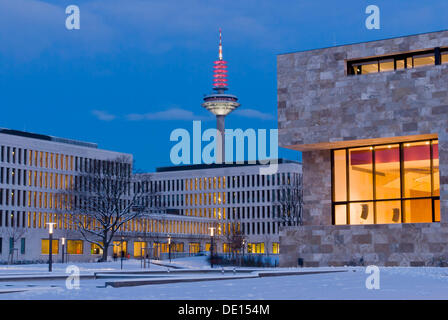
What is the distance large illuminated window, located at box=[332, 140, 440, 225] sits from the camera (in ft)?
133

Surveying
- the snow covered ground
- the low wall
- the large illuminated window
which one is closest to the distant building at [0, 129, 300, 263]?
the snow covered ground

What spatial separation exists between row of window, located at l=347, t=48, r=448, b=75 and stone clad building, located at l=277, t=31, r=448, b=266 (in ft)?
0.19

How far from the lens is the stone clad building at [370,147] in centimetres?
3953

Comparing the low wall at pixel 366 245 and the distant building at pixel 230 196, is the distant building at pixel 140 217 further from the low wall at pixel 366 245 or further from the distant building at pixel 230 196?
the low wall at pixel 366 245

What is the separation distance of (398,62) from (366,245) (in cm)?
1064

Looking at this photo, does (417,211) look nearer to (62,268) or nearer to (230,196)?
(62,268)

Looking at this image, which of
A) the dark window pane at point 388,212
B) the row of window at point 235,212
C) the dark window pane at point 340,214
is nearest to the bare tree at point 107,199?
the dark window pane at point 340,214

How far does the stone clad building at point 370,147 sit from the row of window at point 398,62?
57 millimetres

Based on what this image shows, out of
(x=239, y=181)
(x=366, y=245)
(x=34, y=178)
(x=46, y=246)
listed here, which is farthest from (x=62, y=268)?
(x=239, y=181)

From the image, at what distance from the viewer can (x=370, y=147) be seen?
42906 mm

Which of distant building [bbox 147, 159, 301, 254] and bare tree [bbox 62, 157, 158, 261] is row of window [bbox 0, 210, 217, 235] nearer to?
bare tree [bbox 62, 157, 158, 261]

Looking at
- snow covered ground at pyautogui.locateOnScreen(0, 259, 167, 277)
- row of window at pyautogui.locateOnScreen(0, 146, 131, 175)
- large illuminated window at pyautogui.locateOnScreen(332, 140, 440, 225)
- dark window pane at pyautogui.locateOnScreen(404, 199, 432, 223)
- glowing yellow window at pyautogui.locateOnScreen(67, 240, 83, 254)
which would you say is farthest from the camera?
glowing yellow window at pyautogui.locateOnScreen(67, 240, 83, 254)
